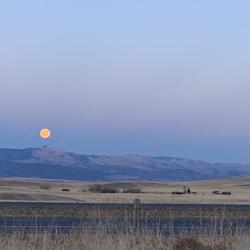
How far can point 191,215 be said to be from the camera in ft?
103

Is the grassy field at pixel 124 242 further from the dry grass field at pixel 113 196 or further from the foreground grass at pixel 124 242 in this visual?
the dry grass field at pixel 113 196

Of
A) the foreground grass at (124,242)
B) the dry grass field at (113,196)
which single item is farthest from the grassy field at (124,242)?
the dry grass field at (113,196)

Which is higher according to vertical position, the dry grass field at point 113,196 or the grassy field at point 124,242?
the dry grass field at point 113,196

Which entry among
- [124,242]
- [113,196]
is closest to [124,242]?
[124,242]

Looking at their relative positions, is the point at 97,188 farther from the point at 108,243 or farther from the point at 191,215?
the point at 108,243

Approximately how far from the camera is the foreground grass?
13.6 m

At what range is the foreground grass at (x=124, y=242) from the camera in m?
13.6

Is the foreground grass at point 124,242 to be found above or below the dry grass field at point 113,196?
below

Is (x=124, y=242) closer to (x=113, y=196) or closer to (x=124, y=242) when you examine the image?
(x=124, y=242)

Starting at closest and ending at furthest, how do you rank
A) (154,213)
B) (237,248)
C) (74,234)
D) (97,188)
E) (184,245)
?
(184,245) → (237,248) → (74,234) → (154,213) → (97,188)

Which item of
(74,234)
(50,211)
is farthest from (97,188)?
(74,234)

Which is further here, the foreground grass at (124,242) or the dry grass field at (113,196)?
the dry grass field at (113,196)

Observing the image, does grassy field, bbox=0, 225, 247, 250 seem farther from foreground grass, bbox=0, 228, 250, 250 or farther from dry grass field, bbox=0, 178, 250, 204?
dry grass field, bbox=0, 178, 250, 204

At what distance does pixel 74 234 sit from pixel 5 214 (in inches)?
557
